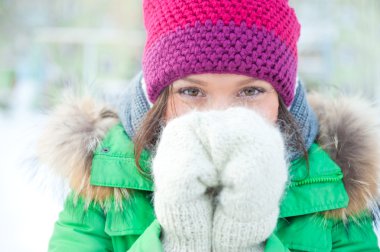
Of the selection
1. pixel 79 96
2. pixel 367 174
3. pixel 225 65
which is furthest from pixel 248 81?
pixel 79 96

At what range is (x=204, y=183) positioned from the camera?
2.76 feet

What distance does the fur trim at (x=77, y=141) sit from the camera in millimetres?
1186

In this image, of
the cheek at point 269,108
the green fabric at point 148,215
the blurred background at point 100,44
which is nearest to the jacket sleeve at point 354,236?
the green fabric at point 148,215

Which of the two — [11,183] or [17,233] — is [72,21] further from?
[17,233]

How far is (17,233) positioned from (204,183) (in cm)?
190

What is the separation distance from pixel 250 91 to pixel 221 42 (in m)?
0.15

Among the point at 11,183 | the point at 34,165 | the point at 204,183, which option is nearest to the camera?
the point at 204,183

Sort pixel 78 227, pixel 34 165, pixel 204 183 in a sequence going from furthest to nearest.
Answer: pixel 34 165, pixel 78 227, pixel 204 183

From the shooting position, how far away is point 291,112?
47.2 inches

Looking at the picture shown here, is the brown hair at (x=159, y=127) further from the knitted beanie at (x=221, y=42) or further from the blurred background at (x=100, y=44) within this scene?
the blurred background at (x=100, y=44)

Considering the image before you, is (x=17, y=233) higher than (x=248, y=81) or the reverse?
the reverse

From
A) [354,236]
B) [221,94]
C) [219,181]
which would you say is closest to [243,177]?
[219,181]

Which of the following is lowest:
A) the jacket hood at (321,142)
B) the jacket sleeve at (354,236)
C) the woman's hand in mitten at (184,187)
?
the jacket sleeve at (354,236)

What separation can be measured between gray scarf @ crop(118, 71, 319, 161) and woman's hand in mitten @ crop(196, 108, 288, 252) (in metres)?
0.31
